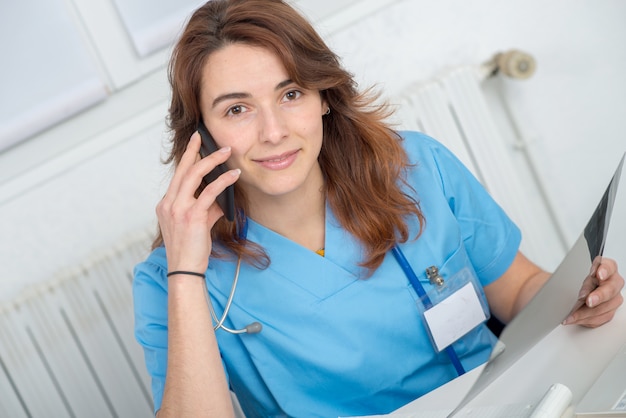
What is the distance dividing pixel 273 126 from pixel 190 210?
0.69 ft

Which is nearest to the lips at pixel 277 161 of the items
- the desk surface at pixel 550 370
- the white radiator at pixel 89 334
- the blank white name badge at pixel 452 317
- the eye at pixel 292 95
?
the eye at pixel 292 95

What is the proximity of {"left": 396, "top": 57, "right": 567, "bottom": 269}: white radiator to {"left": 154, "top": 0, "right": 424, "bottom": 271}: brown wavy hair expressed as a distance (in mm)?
773

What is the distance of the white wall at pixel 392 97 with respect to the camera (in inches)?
89.8

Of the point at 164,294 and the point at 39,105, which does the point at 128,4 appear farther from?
the point at 164,294

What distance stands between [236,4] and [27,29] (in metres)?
1.04

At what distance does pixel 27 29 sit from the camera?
A: 2221 mm

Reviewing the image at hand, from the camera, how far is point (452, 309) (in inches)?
56.2

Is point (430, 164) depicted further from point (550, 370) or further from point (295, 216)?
point (550, 370)

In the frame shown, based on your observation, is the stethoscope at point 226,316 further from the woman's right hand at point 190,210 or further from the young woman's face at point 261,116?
the young woman's face at point 261,116

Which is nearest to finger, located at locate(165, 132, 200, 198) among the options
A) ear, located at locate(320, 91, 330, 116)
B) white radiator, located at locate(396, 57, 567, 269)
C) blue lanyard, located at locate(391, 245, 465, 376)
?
ear, located at locate(320, 91, 330, 116)

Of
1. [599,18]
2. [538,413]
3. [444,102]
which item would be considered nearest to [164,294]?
[538,413]

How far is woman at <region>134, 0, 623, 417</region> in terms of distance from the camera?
1.38 meters

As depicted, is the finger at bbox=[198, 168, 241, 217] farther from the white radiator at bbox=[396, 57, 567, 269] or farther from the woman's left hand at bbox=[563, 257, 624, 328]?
the white radiator at bbox=[396, 57, 567, 269]

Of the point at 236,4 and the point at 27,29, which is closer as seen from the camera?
the point at 236,4
